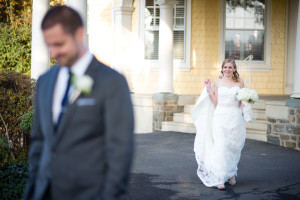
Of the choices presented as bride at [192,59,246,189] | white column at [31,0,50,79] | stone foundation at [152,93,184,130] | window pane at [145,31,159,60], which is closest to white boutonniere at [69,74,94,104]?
bride at [192,59,246,189]

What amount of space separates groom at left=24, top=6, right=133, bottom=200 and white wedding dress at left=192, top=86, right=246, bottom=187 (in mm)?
5117

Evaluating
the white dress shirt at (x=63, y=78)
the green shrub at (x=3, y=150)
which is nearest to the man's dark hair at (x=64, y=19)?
the white dress shirt at (x=63, y=78)

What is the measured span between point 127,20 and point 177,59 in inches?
89.8

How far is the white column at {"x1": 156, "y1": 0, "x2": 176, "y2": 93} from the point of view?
48.8ft

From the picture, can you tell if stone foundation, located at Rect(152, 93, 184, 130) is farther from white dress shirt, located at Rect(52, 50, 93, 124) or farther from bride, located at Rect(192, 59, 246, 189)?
white dress shirt, located at Rect(52, 50, 93, 124)

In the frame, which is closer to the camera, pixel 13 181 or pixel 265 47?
pixel 13 181

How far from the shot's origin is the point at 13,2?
17.9 metres

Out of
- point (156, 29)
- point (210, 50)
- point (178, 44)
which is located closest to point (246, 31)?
point (210, 50)

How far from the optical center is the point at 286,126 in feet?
37.9

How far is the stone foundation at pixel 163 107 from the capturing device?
1487 cm

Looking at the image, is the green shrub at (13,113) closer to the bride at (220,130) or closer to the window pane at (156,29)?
the bride at (220,130)

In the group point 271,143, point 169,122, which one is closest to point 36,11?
point 169,122

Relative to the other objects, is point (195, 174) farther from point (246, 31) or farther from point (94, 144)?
point (246, 31)

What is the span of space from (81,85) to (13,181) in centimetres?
461
